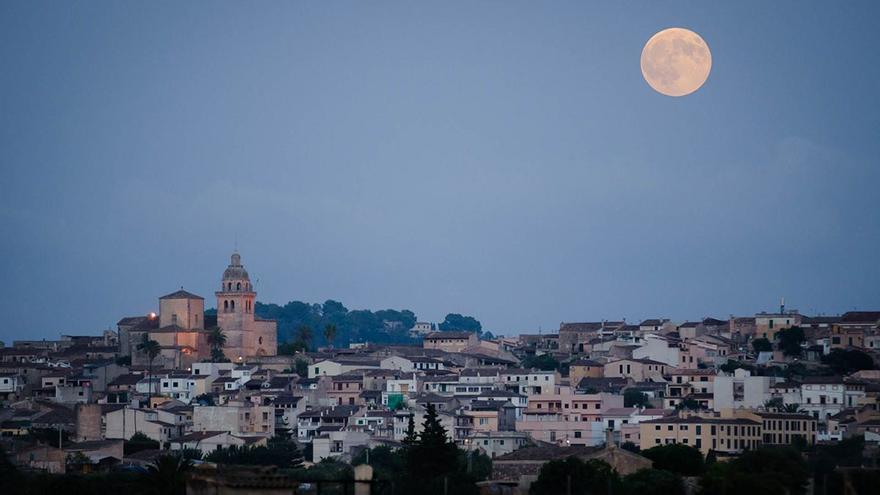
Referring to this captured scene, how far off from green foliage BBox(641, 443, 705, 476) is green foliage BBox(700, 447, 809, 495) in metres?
1.65

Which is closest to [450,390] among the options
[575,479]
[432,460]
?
[432,460]

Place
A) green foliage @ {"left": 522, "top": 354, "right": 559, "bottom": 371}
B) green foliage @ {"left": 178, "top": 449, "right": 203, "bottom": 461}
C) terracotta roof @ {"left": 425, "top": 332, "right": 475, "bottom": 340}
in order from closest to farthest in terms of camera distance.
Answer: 1. green foliage @ {"left": 178, "top": 449, "right": 203, "bottom": 461}
2. green foliage @ {"left": 522, "top": 354, "right": 559, "bottom": 371}
3. terracotta roof @ {"left": 425, "top": 332, "right": 475, "bottom": 340}

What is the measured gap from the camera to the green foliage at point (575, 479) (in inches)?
1603

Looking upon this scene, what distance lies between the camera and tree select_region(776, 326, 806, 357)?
86562 mm

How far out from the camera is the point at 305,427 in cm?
7012

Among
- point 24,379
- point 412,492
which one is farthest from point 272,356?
point 412,492

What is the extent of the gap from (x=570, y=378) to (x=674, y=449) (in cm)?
3107

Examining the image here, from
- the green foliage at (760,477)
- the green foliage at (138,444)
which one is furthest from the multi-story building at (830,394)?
the green foliage at (760,477)

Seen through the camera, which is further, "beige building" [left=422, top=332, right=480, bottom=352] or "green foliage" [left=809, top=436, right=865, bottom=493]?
"beige building" [left=422, top=332, right=480, bottom=352]

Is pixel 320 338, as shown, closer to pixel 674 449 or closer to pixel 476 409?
pixel 476 409

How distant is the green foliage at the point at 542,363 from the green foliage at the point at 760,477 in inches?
1572

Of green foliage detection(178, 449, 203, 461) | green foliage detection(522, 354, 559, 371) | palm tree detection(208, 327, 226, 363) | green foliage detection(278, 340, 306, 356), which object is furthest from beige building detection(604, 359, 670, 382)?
green foliage detection(178, 449, 203, 461)

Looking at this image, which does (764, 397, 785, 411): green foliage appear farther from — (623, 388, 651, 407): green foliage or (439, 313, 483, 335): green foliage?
(439, 313, 483, 335): green foliage

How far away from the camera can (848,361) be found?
83.0 m
